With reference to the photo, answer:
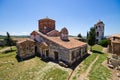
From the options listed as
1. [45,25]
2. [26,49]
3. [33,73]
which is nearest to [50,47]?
[26,49]

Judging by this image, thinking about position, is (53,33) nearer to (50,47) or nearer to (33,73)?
(50,47)

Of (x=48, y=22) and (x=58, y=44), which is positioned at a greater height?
(x=48, y=22)

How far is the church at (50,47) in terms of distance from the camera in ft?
64.6

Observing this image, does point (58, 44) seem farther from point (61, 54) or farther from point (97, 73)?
point (97, 73)

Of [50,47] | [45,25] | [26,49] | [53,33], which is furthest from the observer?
[45,25]

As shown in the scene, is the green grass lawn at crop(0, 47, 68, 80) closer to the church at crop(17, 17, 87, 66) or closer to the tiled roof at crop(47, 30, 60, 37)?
A: the church at crop(17, 17, 87, 66)

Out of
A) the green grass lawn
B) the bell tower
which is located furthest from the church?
the green grass lawn

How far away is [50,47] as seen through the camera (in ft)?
73.2

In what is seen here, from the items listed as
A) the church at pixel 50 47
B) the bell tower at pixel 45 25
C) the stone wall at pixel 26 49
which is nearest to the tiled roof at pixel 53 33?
the church at pixel 50 47

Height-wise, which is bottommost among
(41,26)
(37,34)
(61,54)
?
(61,54)

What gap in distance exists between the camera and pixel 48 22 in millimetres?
28781

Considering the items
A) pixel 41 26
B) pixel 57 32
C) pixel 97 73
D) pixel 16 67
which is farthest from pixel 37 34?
pixel 97 73

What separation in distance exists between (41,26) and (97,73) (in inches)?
797

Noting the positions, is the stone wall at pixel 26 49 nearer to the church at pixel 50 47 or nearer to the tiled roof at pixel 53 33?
the church at pixel 50 47
